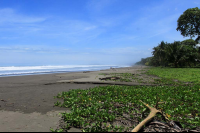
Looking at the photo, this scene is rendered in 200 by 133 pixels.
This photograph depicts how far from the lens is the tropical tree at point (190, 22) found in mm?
43812

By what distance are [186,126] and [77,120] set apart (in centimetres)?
313

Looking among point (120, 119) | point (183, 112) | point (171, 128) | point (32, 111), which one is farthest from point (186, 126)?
point (32, 111)

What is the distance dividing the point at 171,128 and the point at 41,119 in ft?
13.3

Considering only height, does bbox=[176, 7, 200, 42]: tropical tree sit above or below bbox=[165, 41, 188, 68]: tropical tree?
above

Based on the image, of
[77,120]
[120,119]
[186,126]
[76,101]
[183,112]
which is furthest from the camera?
[76,101]

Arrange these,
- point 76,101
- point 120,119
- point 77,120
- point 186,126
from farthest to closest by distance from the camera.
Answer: point 76,101, point 120,119, point 77,120, point 186,126

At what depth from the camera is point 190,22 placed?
147 ft

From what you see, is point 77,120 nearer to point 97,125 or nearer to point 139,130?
point 97,125

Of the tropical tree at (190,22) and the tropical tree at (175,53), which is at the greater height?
the tropical tree at (190,22)

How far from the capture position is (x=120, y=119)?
5.18 metres

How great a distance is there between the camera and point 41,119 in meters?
5.39

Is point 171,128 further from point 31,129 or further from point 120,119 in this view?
point 31,129

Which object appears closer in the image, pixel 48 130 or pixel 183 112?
pixel 48 130

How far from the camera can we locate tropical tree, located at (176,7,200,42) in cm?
4381
